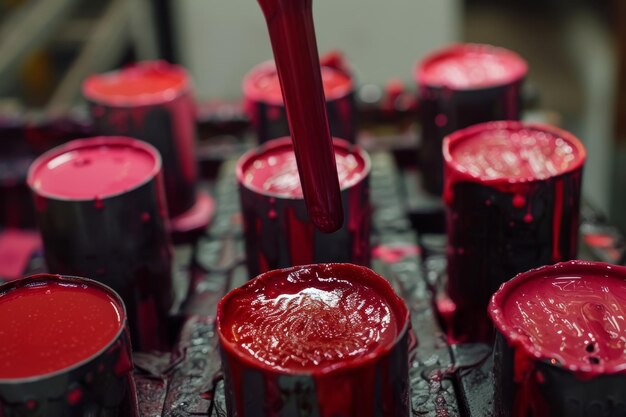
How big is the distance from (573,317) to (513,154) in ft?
1.20

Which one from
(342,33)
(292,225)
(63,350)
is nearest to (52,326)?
(63,350)

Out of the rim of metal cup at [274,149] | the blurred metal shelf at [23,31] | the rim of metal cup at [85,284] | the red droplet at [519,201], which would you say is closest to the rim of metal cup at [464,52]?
the rim of metal cup at [274,149]

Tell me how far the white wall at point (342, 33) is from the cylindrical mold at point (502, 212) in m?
1.50

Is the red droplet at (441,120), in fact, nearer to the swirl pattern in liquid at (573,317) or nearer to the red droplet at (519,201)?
the red droplet at (519,201)

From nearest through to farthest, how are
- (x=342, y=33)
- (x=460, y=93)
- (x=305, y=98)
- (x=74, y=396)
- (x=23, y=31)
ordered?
(x=74, y=396), (x=305, y=98), (x=460, y=93), (x=23, y=31), (x=342, y=33)

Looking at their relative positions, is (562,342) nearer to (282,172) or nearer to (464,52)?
(282,172)

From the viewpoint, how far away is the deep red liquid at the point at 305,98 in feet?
3.05

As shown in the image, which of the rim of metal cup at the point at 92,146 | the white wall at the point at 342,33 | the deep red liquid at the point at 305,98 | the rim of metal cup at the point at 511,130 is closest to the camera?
the deep red liquid at the point at 305,98

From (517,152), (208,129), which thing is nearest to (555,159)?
(517,152)

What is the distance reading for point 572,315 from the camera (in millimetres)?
929

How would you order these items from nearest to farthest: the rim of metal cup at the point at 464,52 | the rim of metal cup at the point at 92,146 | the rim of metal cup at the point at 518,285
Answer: the rim of metal cup at the point at 518,285 → the rim of metal cup at the point at 92,146 → the rim of metal cup at the point at 464,52

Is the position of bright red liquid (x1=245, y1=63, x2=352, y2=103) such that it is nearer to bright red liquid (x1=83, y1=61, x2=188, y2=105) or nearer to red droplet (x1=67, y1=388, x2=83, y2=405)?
bright red liquid (x1=83, y1=61, x2=188, y2=105)

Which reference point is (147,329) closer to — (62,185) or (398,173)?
(62,185)

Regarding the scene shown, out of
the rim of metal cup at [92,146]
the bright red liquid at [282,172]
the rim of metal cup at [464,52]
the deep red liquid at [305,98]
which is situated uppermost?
the deep red liquid at [305,98]
